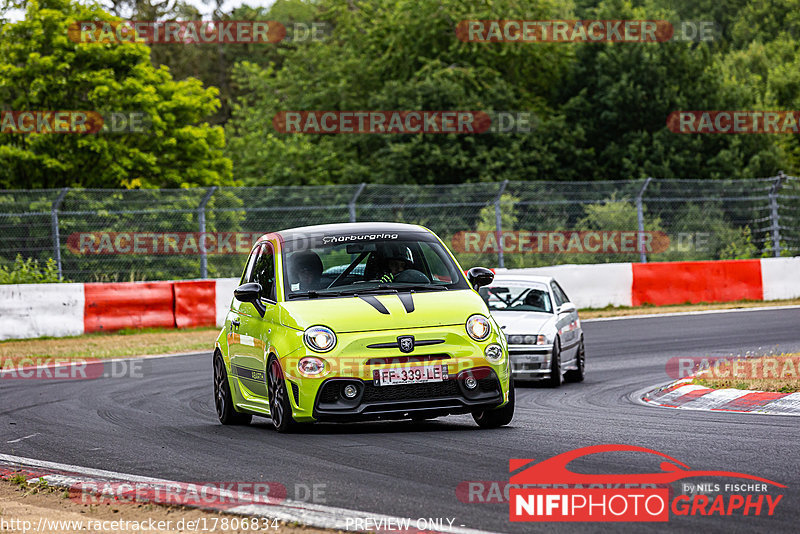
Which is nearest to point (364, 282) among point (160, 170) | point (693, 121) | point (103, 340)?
point (103, 340)

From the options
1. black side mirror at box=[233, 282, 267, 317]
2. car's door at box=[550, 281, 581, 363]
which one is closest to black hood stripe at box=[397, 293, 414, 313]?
black side mirror at box=[233, 282, 267, 317]

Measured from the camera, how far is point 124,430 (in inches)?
394

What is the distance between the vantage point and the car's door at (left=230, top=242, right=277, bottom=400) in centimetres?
935

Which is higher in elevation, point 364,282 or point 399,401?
point 364,282

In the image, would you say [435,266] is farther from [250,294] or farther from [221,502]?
[221,502]

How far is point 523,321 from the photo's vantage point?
44.8 ft

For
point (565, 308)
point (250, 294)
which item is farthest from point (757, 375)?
point (250, 294)

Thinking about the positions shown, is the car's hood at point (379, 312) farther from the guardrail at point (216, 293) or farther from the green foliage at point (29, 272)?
the green foliage at point (29, 272)

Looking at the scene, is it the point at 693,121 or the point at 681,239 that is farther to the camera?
the point at 693,121

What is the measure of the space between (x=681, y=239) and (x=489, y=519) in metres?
21.1

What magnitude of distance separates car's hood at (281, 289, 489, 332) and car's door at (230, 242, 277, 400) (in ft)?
1.32

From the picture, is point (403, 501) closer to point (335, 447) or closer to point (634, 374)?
point (335, 447)

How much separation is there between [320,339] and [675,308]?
1668 centimetres

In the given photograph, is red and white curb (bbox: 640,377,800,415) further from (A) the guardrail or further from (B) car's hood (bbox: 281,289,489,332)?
(A) the guardrail
